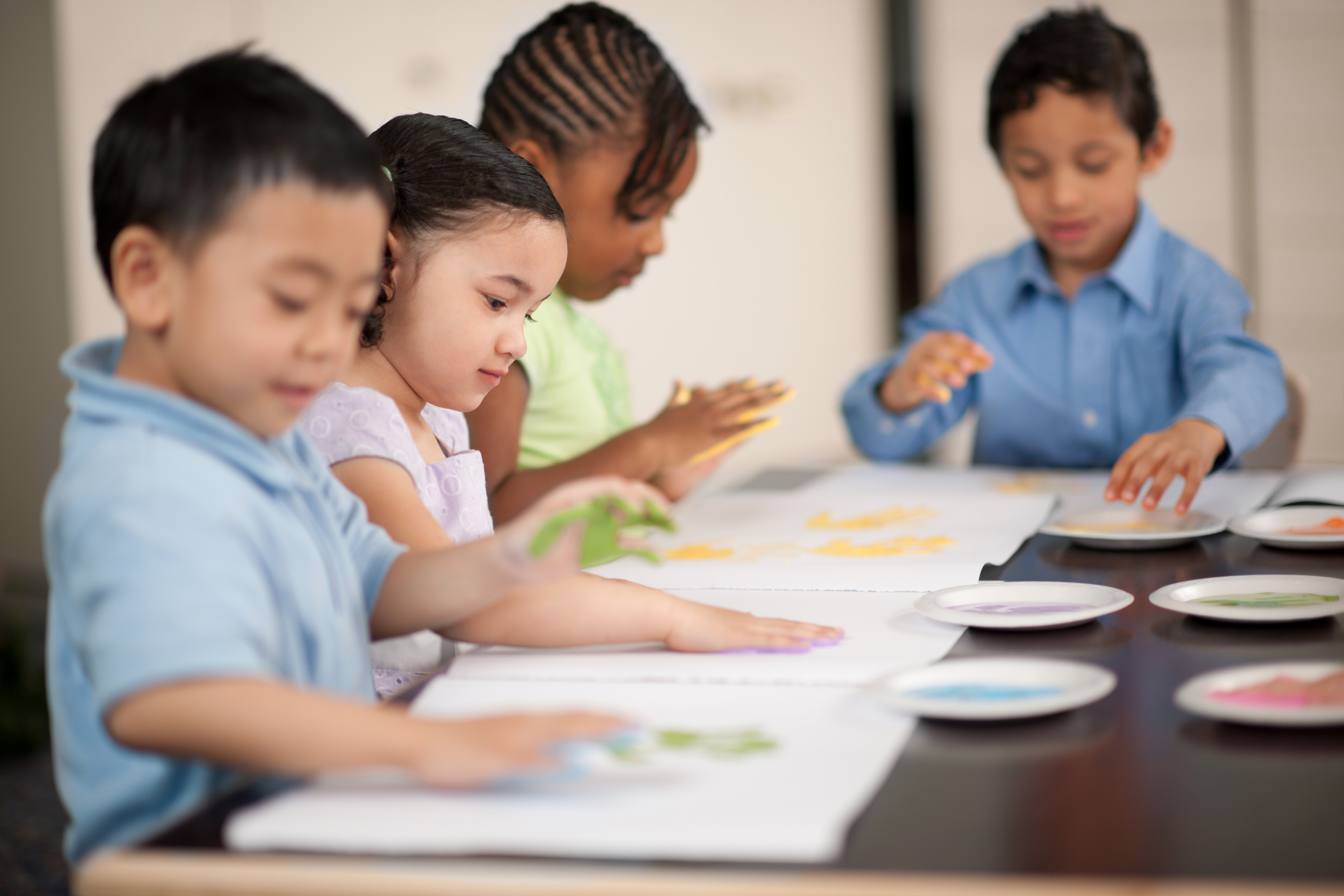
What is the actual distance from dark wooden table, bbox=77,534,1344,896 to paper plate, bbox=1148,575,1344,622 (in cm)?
12

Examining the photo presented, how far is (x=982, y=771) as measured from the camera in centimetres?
54

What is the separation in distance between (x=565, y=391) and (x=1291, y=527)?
71 cm

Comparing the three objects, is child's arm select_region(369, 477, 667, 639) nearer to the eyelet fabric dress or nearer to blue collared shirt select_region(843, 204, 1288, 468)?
the eyelet fabric dress

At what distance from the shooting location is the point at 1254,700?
0.60 m

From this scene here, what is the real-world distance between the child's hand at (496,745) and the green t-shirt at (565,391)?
0.74m

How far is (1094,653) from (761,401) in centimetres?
55

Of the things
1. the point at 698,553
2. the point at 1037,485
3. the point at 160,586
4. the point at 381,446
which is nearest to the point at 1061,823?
the point at 160,586

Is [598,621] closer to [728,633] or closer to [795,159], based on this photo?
[728,633]

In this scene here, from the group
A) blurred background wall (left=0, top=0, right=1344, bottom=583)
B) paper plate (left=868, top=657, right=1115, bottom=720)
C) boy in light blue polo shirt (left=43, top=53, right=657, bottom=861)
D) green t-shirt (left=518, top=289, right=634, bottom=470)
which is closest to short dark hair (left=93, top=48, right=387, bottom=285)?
boy in light blue polo shirt (left=43, top=53, right=657, bottom=861)

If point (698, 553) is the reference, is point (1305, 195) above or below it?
above

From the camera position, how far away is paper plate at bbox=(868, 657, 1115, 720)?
0.59 metres

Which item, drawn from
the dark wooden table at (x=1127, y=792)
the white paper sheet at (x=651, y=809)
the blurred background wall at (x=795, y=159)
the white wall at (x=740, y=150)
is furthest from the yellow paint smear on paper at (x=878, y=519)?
the white wall at (x=740, y=150)

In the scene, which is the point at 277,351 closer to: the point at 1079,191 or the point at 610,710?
the point at 610,710

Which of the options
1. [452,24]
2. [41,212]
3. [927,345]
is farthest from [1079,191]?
[41,212]
